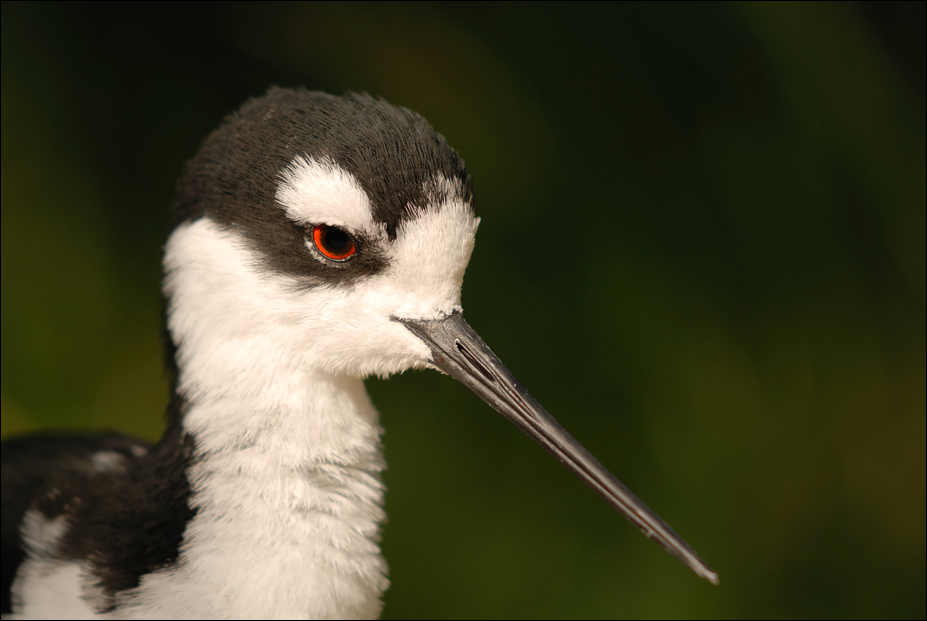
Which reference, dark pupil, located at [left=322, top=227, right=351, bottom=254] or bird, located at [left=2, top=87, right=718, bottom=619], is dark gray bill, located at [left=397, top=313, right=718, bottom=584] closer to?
bird, located at [left=2, top=87, right=718, bottom=619]

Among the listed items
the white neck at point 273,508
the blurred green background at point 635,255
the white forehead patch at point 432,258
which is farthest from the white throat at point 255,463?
the blurred green background at point 635,255

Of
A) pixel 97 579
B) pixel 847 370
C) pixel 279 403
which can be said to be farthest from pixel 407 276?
pixel 847 370

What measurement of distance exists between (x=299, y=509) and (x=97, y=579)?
293 millimetres

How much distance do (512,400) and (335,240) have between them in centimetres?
27

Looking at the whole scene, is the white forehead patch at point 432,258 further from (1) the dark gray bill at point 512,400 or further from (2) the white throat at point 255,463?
(2) the white throat at point 255,463

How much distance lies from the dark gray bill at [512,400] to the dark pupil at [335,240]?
11 centimetres

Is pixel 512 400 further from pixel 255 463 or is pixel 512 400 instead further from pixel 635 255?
pixel 635 255

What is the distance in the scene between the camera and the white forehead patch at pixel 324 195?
677 millimetres

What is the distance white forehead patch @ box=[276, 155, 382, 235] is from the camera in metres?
0.68

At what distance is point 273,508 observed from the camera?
2.46 ft

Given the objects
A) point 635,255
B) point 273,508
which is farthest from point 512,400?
point 635,255

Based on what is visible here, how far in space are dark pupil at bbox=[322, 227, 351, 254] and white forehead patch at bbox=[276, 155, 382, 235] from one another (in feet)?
0.05

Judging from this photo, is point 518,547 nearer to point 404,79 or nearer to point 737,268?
point 737,268

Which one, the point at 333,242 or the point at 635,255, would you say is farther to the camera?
the point at 635,255
